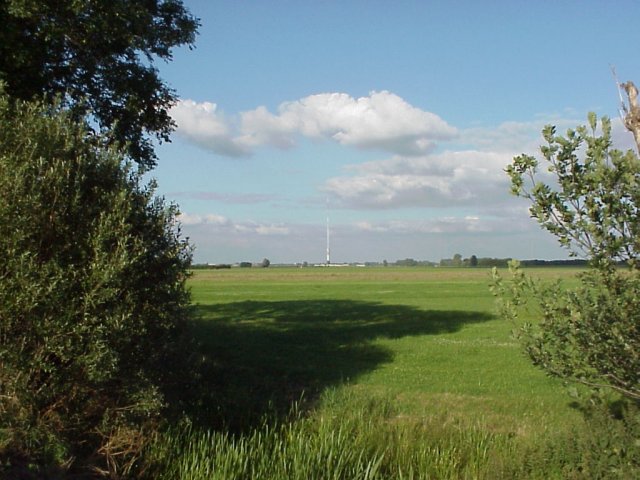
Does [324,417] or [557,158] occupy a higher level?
[557,158]

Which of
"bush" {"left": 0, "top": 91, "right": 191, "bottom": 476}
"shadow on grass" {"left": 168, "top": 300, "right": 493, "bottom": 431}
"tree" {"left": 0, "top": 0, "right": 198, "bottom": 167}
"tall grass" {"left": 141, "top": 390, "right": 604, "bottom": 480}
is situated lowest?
"tall grass" {"left": 141, "top": 390, "right": 604, "bottom": 480}

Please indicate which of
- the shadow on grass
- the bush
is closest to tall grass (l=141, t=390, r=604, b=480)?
→ the bush

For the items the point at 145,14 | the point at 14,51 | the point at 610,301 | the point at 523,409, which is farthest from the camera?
the point at 145,14

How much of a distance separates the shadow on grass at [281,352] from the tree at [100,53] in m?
5.51

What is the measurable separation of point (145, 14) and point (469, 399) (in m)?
12.3

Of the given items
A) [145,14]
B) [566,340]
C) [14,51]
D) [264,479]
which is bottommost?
[264,479]

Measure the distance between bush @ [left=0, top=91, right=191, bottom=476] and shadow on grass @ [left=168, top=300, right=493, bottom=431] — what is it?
1866mm

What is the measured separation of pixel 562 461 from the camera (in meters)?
10.9

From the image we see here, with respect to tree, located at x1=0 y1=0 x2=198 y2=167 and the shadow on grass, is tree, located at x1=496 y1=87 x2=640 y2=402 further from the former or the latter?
tree, located at x1=0 y1=0 x2=198 y2=167

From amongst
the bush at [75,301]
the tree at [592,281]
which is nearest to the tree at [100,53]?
the bush at [75,301]

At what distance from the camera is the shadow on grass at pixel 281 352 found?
1462 cm

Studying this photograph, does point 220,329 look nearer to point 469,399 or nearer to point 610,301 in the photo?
point 469,399

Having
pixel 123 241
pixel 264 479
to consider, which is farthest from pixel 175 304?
pixel 264 479

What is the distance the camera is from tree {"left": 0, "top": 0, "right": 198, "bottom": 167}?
16.1m
